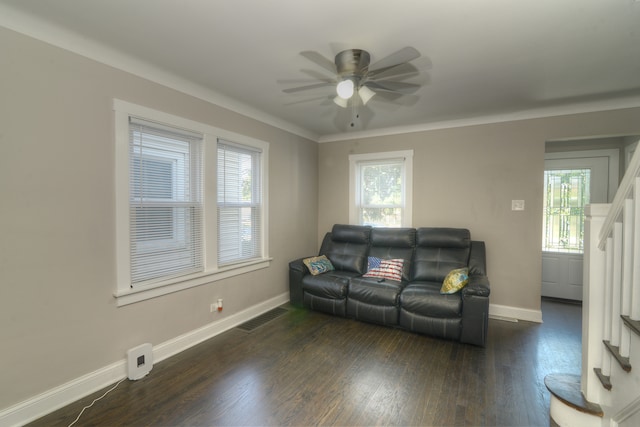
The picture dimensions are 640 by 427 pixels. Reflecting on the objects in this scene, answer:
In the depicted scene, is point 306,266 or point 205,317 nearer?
point 205,317

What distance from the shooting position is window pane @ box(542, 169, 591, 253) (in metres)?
4.19

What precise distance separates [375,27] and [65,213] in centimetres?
243

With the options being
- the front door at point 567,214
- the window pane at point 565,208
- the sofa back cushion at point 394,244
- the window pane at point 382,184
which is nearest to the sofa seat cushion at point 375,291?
the sofa back cushion at point 394,244

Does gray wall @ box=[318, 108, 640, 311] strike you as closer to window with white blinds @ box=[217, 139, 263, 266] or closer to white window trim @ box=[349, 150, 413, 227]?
white window trim @ box=[349, 150, 413, 227]

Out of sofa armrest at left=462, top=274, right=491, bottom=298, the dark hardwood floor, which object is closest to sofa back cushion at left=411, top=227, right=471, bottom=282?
sofa armrest at left=462, top=274, right=491, bottom=298

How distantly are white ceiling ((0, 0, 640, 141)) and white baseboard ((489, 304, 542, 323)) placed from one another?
8.04ft

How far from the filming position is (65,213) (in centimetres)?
205

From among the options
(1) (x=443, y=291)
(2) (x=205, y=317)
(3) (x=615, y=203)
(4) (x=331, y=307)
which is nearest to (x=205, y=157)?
(2) (x=205, y=317)

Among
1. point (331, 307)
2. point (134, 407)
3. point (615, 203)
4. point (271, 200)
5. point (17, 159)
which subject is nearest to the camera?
point (615, 203)

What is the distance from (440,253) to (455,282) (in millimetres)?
672

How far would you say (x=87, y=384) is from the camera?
2.15m

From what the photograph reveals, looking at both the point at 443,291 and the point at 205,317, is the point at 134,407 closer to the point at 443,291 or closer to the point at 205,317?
the point at 205,317

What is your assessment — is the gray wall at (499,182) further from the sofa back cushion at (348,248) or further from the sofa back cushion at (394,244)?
the sofa back cushion at (348,248)

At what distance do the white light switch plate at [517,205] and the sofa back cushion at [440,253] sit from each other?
25.1 inches
